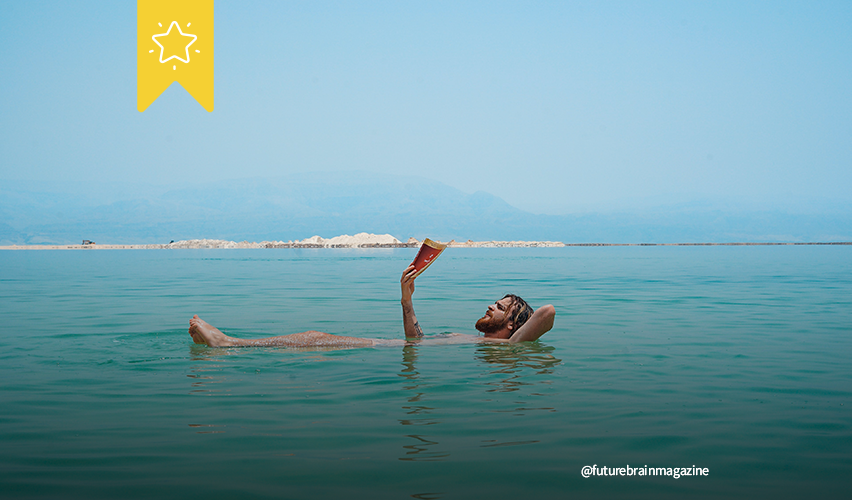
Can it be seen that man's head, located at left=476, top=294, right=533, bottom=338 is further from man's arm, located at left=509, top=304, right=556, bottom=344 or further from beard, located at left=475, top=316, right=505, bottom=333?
man's arm, located at left=509, top=304, right=556, bottom=344

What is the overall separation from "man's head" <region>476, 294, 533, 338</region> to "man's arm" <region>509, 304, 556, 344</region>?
0.92 feet

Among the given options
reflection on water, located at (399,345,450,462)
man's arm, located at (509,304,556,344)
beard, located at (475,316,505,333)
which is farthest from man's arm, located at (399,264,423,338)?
man's arm, located at (509,304,556,344)

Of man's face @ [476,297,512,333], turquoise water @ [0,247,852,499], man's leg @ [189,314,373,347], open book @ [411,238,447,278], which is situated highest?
open book @ [411,238,447,278]

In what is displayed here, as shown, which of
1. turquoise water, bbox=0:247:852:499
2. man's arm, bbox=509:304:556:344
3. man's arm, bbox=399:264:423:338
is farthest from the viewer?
man's arm, bbox=509:304:556:344

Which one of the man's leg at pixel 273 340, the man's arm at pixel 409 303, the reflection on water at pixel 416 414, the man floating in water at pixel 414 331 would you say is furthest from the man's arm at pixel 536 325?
the man's leg at pixel 273 340

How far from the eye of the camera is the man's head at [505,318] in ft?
36.4

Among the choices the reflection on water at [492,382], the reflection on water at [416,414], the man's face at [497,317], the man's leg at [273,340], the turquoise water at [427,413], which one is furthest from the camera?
the man's face at [497,317]

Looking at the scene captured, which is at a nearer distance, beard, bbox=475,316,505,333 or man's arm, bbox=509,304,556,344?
man's arm, bbox=509,304,556,344

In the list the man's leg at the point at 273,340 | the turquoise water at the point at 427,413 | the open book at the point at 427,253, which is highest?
the open book at the point at 427,253

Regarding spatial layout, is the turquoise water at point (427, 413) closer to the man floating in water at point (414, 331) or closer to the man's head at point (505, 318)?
the man floating in water at point (414, 331)

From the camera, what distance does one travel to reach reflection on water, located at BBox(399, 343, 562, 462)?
575 centimetres

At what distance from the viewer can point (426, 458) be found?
5.41 metres

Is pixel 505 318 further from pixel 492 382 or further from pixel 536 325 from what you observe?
pixel 492 382

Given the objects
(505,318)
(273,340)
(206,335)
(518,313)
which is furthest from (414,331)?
(206,335)
